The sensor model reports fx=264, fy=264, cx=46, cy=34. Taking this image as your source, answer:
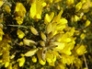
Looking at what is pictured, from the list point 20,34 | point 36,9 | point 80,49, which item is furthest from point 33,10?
point 80,49

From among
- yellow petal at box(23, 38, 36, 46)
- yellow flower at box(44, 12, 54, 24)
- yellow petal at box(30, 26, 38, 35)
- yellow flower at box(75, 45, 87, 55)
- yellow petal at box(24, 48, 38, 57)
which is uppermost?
yellow flower at box(44, 12, 54, 24)

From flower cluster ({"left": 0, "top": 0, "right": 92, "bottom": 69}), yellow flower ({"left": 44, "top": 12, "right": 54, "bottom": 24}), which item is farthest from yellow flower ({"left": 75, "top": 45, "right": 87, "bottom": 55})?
yellow flower ({"left": 44, "top": 12, "right": 54, "bottom": 24})

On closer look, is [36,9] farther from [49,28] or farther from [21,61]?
[21,61]

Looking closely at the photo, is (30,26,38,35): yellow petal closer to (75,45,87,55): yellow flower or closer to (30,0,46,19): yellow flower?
(30,0,46,19): yellow flower

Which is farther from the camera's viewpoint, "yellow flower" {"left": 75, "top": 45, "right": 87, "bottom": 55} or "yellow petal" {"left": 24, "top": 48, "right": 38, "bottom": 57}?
"yellow flower" {"left": 75, "top": 45, "right": 87, "bottom": 55}

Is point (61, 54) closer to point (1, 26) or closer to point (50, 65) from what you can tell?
point (50, 65)

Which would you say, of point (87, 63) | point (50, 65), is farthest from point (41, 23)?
point (87, 63)

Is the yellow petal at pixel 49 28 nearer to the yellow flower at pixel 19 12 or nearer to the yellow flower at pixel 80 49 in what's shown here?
the yellow flower at pixel 19 12

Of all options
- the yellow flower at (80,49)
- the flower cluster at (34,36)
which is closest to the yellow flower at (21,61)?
the flower cluster at (34,36)
